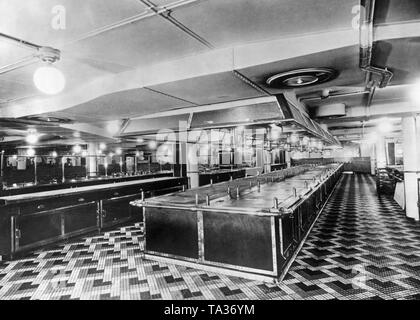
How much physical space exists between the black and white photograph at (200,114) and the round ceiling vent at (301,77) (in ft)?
0.08

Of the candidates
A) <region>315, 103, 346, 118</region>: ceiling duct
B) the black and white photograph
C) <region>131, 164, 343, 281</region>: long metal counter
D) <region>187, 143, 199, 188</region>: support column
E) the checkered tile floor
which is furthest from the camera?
<region>187, 143, 199, 188</region>: support column

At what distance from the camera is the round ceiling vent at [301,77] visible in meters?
3.16

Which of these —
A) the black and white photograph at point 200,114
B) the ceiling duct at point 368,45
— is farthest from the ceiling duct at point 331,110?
the ceiling duct at point 368,45

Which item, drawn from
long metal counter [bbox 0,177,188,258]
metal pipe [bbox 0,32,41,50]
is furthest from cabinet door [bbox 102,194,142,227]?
metal pipe [bbox 0,32,41,50]

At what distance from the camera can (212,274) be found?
3.68m

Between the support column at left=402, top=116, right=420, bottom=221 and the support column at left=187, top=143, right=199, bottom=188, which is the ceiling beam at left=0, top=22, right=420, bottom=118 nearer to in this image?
the support column at left=187, top=143, right=199, bottom=188

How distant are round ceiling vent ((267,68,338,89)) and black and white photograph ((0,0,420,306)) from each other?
2 centimetres

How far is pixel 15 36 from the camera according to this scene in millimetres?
2625

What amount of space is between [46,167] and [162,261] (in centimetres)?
691

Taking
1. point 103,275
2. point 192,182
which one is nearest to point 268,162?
point 192,182

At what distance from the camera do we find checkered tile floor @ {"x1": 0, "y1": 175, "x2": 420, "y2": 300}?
313cm

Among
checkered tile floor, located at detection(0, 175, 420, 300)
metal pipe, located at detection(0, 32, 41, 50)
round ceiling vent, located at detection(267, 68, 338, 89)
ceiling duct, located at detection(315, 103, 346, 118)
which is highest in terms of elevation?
metal pipe, located at detection(0, 32, 41, 50)
